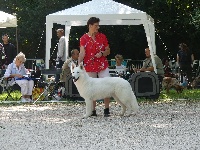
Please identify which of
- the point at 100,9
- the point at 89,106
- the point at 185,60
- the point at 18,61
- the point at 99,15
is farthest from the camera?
the point at 185,60

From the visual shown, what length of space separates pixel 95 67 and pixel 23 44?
22.8 m

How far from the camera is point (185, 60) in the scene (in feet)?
69.8

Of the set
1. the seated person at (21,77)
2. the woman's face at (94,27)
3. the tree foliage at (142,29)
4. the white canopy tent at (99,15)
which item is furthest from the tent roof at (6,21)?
the tree foliage at (142,29)

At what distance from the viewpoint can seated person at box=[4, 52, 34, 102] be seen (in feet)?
50.1

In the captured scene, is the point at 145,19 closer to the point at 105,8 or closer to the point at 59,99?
the point at 105,8

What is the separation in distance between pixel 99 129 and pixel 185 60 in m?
12.3

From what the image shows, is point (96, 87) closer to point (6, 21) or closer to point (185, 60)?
point (6, 21)

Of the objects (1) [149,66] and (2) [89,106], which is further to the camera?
(1) [149,66]

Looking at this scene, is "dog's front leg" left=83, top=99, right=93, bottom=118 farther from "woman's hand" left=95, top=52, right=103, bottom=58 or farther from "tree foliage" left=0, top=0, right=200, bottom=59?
"tree foliage" left=0, top=0, right=200, bottom=59

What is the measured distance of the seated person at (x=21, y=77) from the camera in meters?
15.3

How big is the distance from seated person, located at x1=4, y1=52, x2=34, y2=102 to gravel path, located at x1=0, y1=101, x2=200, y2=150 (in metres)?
1.84

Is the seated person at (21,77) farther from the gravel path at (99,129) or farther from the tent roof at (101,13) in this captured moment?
the gravel path at (99,129)

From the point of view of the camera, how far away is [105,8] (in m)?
16.6

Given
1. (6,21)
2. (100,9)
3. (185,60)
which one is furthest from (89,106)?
(185,60)
